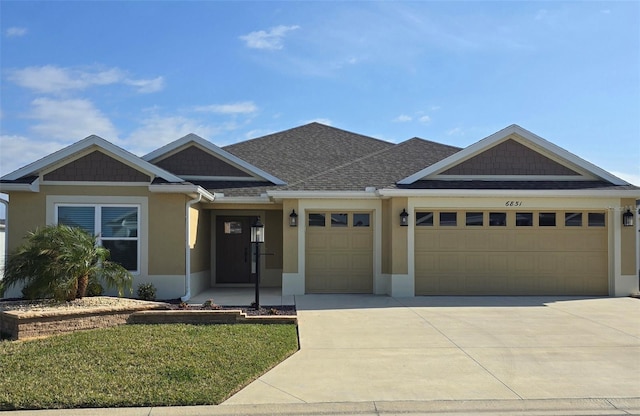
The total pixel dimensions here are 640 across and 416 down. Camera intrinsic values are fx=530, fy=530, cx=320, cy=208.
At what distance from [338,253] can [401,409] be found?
913cm

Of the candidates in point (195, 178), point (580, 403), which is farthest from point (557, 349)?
point (195, 178)

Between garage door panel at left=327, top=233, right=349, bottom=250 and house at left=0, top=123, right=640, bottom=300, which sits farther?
garage door panel at left=327, top=233, right=349, bottom=250

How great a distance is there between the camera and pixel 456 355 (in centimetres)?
775

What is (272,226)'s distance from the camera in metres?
16.8

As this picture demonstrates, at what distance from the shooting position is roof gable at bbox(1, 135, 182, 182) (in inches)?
510

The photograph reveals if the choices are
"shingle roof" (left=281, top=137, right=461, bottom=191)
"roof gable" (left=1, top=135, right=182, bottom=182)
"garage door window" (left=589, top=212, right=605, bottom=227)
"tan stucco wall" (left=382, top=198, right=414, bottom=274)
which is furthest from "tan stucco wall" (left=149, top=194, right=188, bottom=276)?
"garage door window" (left=589, top=212, right=605, bottom=227)

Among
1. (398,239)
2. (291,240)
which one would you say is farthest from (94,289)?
(398,239)

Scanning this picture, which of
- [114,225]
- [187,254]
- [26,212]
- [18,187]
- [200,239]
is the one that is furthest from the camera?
[200,239]

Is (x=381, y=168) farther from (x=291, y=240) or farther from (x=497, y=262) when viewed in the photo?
(x=497, y=262)

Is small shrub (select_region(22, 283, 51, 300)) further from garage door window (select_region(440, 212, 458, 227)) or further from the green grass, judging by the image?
garage door window (select_region(440, 212, 458, 227))

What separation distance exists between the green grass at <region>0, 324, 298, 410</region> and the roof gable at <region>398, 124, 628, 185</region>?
777 cm

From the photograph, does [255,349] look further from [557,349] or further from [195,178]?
[195,178]

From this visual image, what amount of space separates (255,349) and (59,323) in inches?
141

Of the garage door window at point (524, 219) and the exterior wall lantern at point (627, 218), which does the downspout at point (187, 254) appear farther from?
the exterior wall lantern at point (627, 218)
